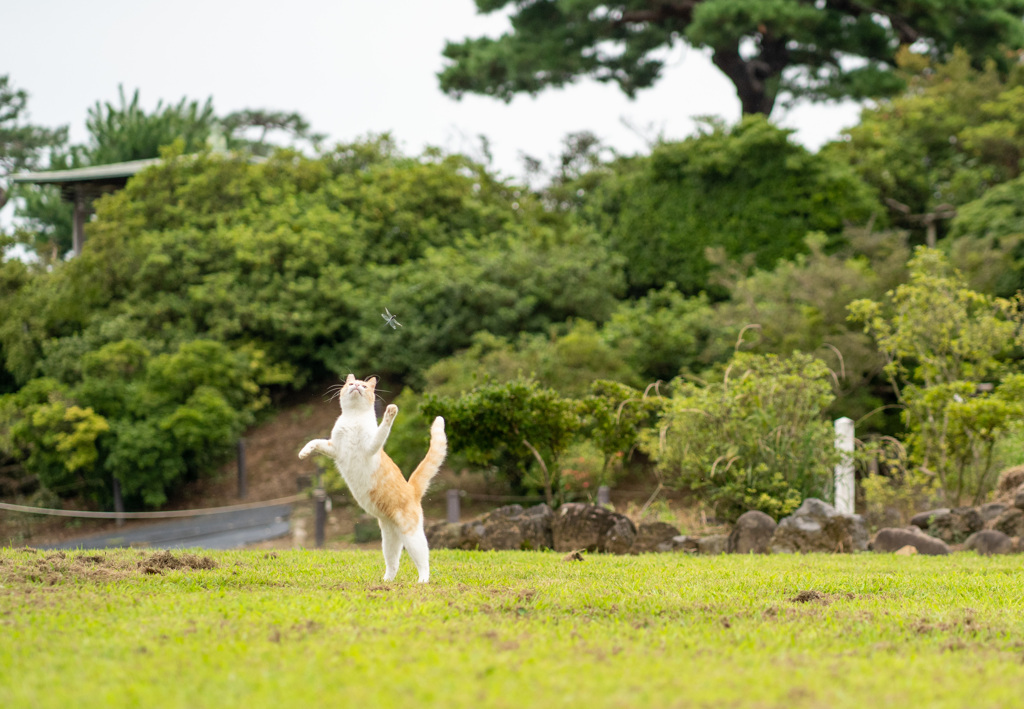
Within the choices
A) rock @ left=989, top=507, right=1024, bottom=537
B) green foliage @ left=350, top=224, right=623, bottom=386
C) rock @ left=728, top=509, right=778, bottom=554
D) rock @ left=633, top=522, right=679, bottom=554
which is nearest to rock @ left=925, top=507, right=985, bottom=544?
rock @ left=989, top=507, right=1024, bottom=537

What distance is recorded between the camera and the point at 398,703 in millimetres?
3424

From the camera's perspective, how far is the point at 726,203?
71.1 feet

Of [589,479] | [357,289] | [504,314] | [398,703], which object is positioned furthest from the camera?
[357,289]

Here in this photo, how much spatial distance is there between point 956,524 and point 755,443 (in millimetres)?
2341

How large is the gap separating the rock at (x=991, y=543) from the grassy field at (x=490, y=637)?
2.61 meters

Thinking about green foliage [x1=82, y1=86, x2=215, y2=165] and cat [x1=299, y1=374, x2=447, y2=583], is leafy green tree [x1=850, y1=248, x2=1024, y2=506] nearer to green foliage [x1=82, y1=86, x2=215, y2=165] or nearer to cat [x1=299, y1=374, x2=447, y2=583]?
cat [x1=299, y1=374, x2=447, y2=583]

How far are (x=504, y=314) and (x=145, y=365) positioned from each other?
7.53 metres

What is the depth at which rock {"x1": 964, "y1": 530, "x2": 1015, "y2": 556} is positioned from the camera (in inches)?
374

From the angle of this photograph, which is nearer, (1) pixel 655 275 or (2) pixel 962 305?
(2) pixel 962 305

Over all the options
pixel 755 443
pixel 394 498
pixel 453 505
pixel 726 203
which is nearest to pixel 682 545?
pixel 755 443

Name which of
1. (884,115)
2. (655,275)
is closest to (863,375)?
(655,275)

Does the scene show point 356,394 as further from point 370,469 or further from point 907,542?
point 907,542

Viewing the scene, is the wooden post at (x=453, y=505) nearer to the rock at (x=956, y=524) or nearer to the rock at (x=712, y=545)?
the rock at (x=712, y=545)

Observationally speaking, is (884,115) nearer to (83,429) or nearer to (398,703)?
(83,429)
